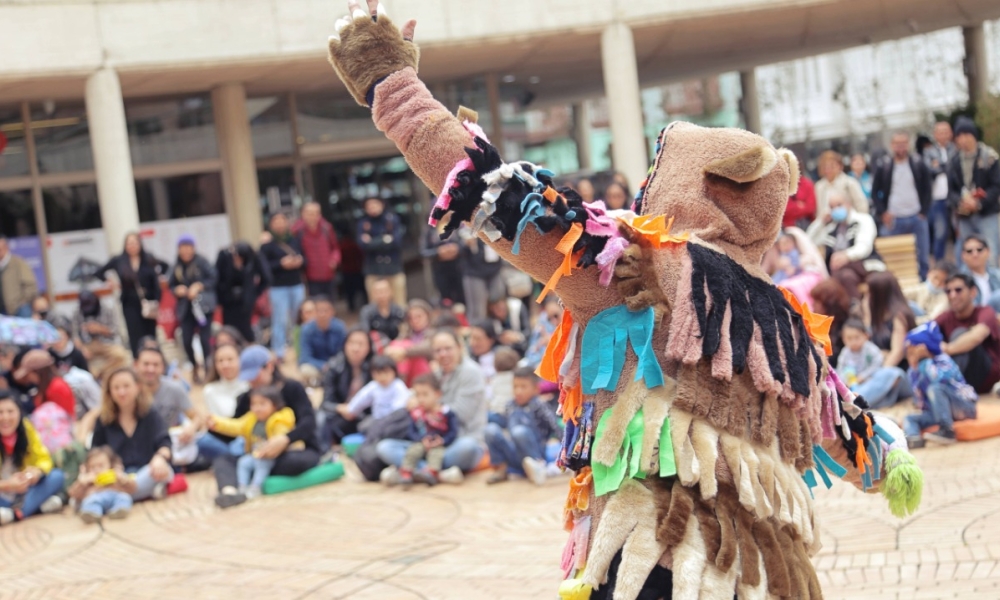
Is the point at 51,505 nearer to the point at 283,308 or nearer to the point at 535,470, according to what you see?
the point at 535,470

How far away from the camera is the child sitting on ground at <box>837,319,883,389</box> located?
872 centimetres

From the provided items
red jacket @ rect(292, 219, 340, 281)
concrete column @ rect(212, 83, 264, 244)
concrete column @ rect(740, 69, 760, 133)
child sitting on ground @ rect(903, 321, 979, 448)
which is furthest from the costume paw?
concrete column @ rect(740, 69, 760, 133)

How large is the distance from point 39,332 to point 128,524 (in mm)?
3233

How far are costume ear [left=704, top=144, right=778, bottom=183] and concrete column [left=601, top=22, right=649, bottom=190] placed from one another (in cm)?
1272

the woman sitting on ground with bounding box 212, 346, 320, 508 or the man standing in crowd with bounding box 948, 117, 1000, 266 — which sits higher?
the man standing in crowd with bounding box 948, 117, 1000, 266

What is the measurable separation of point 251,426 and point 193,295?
422 centimetres

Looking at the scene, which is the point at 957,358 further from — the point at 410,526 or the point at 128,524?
the point at 128,524

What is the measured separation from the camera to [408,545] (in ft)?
22.7

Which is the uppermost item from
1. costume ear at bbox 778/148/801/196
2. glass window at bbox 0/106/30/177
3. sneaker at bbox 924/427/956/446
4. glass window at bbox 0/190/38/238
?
glass window at bbox 0/106/30/177

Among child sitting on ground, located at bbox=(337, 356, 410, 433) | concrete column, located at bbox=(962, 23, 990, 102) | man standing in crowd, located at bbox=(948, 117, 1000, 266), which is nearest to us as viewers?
child sitting on ground, located at bbox=(337, 356, 410, 433)

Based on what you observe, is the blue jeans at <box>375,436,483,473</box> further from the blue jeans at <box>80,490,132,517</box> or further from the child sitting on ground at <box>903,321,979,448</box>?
the child sitting on ground at <box>903,321,979,448</box>

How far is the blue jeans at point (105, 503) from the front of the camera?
27.4 ft

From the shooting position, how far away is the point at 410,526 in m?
7.44

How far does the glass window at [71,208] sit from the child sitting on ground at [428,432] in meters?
9.60
